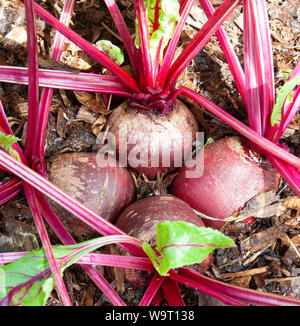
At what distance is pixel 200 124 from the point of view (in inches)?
55.9

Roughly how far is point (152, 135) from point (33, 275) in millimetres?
594

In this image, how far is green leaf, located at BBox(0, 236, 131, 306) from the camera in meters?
0.80

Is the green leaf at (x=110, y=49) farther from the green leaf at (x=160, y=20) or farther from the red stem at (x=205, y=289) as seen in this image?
the red stem at (x=205, y=289)

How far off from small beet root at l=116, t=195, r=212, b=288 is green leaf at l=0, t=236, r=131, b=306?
0.19 m

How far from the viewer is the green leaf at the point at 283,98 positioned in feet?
3.35

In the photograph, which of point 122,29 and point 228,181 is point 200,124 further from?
point 122,29

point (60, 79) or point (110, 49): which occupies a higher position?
point (110, 49)

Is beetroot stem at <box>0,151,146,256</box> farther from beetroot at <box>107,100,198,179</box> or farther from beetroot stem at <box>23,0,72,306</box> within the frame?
beetroot at <box>107,100,198,179</box>

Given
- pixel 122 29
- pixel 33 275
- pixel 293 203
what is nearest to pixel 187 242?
pixel 33 275

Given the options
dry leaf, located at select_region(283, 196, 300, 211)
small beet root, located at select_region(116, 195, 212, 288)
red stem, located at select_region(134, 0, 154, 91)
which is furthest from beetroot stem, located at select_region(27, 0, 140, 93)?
dry leaf, located at select_region(283, 196, 300, 211)

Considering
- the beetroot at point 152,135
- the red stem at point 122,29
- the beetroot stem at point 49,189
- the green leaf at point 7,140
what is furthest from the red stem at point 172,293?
the red stem at point 122,29

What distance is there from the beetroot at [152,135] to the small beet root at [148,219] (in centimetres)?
16

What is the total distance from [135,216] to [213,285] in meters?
0.31
